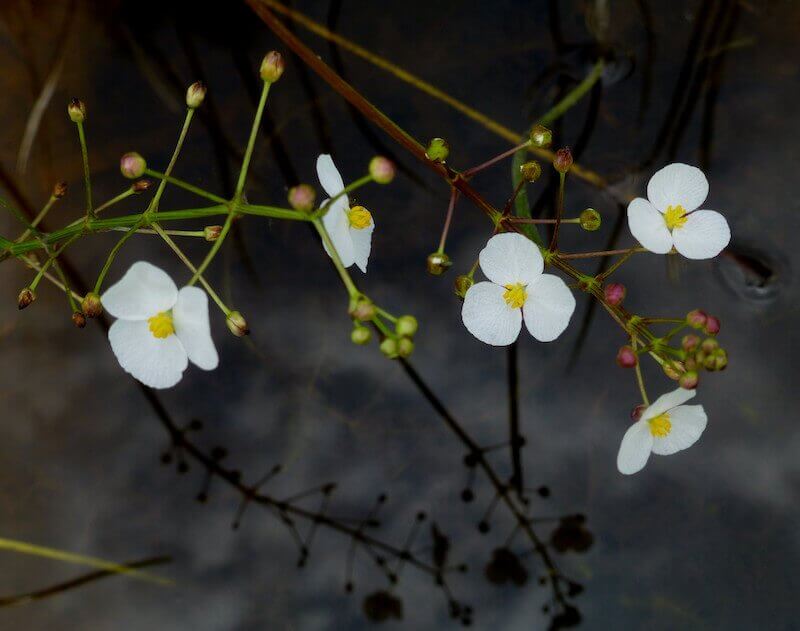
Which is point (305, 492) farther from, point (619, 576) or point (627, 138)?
point (627, 138)

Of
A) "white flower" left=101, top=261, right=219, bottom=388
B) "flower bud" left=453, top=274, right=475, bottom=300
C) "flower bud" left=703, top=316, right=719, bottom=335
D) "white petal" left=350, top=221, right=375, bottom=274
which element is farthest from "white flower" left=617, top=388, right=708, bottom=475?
"white flower" left=101, top=261, right=219, bottom=388

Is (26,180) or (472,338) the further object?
(26,180)

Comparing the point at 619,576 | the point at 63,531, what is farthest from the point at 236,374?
the point at 619,576

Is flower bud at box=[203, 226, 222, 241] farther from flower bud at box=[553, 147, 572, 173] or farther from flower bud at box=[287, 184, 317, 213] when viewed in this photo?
flower bud at box=[553, 147, 572, 173]

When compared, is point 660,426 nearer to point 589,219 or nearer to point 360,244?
point 589,219

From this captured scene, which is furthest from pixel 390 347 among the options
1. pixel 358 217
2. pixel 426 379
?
pixel 426 379

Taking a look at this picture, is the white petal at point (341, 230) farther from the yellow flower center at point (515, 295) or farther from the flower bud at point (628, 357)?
the flower bud at point (628, 357)
